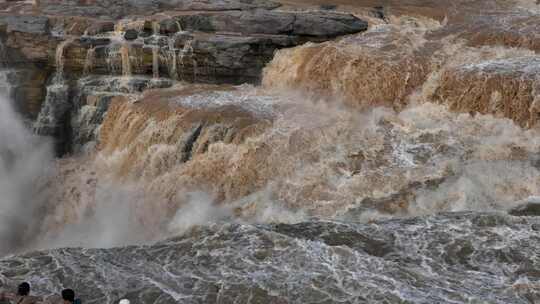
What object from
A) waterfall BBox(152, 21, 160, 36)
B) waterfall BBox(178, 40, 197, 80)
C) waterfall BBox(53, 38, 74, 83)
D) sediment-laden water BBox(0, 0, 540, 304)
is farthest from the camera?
waterfall BBox(152, 21, 160, 36)

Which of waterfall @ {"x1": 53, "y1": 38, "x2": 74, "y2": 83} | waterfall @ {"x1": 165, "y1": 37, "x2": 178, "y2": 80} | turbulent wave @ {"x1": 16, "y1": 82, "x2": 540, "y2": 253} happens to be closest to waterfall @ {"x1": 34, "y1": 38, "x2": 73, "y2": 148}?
waterfall @ {"x1": 53, "y1": 38, "x2": 74, "y2": 83}

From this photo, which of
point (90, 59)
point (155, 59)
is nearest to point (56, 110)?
point (90, 59)

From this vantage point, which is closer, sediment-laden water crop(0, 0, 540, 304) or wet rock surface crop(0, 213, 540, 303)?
wet rock surface crop(0, 213, 540, 303)

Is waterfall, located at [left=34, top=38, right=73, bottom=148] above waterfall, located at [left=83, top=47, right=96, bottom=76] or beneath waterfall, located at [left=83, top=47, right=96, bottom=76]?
beneath

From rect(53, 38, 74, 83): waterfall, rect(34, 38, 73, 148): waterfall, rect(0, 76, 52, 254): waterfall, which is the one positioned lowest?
rect(0, 76, 52, 254): waterfall

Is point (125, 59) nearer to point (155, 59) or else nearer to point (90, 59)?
point (155, 59)

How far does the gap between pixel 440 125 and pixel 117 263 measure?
8302 millimetres

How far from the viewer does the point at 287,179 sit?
12.8 meters

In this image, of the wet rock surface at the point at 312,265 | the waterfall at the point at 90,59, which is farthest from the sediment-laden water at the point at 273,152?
the waterfall at the point at 90,59

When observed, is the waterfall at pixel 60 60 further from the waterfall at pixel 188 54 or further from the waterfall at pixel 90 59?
the waterfall at pixel 188 54

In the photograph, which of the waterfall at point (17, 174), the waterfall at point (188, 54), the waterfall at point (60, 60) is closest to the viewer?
the waterfall at point (17, 174)

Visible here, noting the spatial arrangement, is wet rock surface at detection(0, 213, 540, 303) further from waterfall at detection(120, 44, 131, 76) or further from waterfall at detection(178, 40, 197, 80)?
waterfall at detection(120, 44, 131, 76)

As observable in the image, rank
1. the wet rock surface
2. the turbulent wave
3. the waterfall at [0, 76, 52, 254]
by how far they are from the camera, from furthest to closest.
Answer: the waterfall at [0, 76, 52, 254] < the turbulent wave < the wet rock surface

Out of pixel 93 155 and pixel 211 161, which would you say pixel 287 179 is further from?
pixel 93 155
